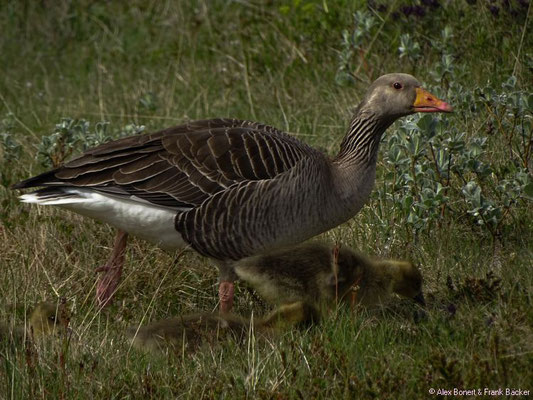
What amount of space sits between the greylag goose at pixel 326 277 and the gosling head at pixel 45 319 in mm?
1075

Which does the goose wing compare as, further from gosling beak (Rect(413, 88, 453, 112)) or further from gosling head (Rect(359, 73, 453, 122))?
gosling beak (Rect(413, 88, 453, 112))

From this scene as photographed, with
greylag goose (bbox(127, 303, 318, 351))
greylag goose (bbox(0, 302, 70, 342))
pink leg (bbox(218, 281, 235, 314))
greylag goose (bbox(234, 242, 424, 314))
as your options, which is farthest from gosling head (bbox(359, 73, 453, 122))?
greylag goose (bbox(0, 302, 70, 342))

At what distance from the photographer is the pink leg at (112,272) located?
20.4 ft

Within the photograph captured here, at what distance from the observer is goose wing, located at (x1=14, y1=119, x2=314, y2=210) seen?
20.0ft

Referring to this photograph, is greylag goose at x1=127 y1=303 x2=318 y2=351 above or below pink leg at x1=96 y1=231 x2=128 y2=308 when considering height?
above

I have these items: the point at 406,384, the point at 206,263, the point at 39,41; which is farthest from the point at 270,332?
the point at 39,41

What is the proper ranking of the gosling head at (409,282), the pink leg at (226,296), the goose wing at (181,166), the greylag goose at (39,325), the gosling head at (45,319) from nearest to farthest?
1. the greylag goose at (39,325)
2. the gosling head at (45,319)
3. the gosling head at (409,282)
4. the pink leg at (226,296)
5. the goose wing at (181,166)

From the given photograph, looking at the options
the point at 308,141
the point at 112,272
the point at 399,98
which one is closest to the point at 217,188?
the point at 112,272

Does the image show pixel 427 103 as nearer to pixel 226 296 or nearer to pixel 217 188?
pixel 217 188

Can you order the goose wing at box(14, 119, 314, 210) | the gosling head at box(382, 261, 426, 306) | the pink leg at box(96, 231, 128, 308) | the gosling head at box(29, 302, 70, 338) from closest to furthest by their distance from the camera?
the gosling head at box(29, 302, 70, 338), the gosling head at box(382, 261, 426, 306), the goose wing at box(14, 119, 314, 210), the pink leg at box(96, 231, 128, 308)

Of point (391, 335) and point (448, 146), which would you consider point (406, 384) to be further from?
point (448, 146)

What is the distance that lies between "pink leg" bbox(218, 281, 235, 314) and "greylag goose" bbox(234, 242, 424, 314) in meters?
0.25

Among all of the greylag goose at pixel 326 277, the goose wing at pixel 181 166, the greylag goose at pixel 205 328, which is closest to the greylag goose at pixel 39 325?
the greylag goose at pixel 205 328

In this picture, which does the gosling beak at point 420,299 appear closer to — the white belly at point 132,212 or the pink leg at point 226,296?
the pink leg at point 226,296
